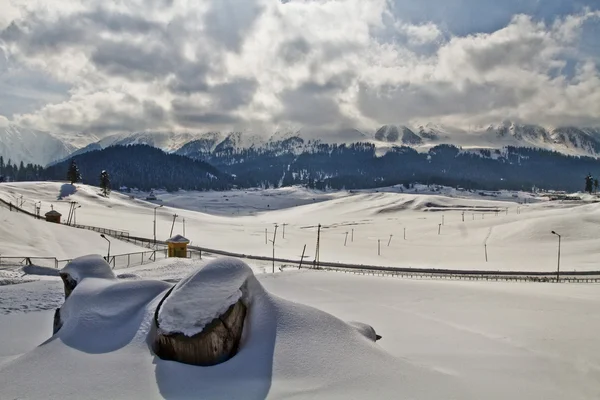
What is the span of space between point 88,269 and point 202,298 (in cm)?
637

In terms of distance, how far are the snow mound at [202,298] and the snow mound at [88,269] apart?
4821 millimetres

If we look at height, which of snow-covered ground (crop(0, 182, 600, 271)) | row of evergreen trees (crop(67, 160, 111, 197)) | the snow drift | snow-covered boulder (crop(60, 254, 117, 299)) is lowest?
snow-covered ground (crop(0, 182, 600, 271))

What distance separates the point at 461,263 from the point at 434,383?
69.2m

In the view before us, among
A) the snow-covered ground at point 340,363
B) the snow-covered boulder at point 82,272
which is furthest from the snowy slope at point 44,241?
the snow-covered boulder at point 82,272

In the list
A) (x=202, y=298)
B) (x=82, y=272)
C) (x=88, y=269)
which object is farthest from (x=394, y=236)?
(x=202, y=298)

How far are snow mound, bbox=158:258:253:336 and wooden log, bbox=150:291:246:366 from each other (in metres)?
0.13

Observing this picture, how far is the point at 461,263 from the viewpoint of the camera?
76.2 meters

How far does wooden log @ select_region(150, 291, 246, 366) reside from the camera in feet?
37.1

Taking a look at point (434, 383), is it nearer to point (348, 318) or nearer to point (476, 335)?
point (476, 335)

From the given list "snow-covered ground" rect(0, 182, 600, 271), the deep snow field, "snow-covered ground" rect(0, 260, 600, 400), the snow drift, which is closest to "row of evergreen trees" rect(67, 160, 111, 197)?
"snow-covered ground" rect(0, 182, 600, 271)

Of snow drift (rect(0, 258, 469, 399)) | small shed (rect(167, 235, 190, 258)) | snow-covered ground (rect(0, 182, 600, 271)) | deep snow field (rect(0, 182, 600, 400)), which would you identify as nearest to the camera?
snow drift (rect(0, 258, 469, 399))

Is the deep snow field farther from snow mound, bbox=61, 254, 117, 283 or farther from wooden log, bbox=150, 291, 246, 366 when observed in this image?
snow mound, bbox=61, 254, 117, 283

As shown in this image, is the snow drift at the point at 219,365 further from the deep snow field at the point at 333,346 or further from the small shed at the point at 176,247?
the small shed at the point at 176,247

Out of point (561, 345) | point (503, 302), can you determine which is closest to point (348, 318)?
point (561, 345)
